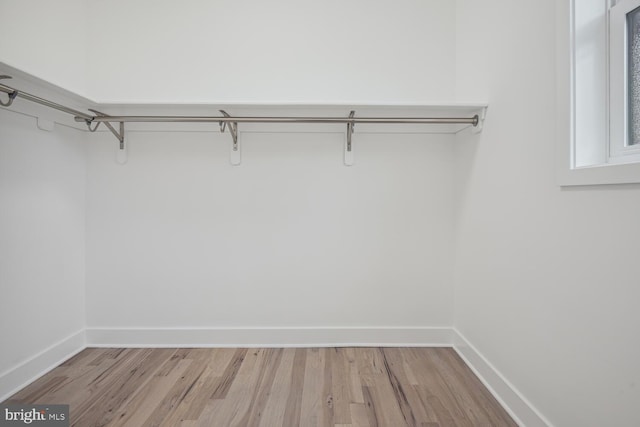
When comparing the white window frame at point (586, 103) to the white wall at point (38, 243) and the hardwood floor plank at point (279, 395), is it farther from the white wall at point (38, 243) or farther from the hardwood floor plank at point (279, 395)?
the white wall at point (38, 243)

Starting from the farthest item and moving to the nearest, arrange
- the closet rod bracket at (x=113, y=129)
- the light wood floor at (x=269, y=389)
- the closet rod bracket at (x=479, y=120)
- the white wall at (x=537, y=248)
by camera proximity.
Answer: the closet rod bracket at (x=113, y=129)
the closet rod bracket at (x=479, y=120)
the light wood floor at (x=269, y=389)
the white wall at (x=537, y=248)

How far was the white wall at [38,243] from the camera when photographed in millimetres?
1428

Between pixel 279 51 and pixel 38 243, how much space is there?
1832 mm

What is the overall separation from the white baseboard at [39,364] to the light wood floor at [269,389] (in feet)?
0.14

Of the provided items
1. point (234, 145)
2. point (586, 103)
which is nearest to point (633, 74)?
point (586, 103)

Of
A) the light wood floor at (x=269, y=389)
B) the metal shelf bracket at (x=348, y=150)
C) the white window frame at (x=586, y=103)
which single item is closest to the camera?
the white window frame at (x=586, y=103)

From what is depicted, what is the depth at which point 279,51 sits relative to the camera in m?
1.96

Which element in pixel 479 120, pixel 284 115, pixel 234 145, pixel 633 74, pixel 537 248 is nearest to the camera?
pixel 633 74

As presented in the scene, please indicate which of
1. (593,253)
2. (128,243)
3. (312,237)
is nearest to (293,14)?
(312,237)

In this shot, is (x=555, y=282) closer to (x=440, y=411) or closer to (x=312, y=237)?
(x=440, y=411)

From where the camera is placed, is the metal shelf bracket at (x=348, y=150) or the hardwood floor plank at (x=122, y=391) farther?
the metal shelf bracket at (x=348, y=150)

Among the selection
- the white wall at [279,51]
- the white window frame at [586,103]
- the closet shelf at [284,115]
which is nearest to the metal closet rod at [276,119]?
the closet shelf at [284,115]

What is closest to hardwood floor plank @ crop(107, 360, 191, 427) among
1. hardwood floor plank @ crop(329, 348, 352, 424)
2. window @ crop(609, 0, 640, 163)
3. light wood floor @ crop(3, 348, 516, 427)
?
light wood floor @ crop(3, 348, 516, 427)

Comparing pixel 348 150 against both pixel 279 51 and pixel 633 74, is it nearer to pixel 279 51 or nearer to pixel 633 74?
pixel 279 51
